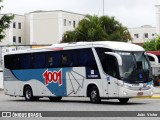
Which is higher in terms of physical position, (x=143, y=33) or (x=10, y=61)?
(x=143, y=33)

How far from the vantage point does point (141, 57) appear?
27625 mm

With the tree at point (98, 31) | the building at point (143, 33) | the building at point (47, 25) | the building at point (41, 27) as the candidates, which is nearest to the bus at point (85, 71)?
the tree at point (98, 31)

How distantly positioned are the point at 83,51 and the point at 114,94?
3239 mm

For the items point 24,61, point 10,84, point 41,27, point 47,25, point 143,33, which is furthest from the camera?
point 143,33

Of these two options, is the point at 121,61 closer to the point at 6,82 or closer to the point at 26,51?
the point at 26,51

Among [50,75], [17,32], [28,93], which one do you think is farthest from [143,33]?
[50,75]

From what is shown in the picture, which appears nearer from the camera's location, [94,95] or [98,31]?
[94,95]

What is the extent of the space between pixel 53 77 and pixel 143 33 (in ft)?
351

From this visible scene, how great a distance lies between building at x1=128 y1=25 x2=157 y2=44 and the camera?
13500cm

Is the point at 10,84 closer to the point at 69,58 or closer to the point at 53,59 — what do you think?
the point at 53,59

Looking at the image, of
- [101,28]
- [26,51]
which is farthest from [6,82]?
[101,28]

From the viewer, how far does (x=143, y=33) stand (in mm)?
136000

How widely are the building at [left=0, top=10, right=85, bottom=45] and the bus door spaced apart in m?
81.2

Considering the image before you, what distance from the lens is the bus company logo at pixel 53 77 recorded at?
3031 cm
